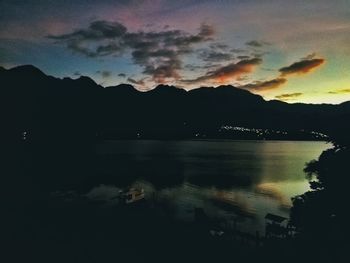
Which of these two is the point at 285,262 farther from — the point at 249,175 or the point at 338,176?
the point at 249,175

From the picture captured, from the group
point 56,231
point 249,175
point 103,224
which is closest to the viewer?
point 56,231

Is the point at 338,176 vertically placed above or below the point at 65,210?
above

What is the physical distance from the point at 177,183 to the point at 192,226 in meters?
61.1

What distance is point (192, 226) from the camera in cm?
4838

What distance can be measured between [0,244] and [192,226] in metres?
24.2

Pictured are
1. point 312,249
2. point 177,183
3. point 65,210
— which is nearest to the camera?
point 312,249

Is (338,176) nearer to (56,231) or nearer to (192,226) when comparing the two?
(192,226)

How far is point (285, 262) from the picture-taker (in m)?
31.0

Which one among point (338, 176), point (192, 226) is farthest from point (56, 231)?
point (338, 176)

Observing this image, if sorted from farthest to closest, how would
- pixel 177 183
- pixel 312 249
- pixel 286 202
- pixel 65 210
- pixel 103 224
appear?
pixel 177 183 → pixel 286 202 → pixel 65 210 → pixel 103 224 → pixel 312 249

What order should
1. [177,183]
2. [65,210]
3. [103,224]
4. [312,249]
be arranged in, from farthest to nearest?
[177,183] → [65,210] → [103,224] → [312,249]

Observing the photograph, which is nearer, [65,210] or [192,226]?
[192,226]

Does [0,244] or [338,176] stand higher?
[338,176]

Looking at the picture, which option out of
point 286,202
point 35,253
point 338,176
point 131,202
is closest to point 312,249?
point 338,176
